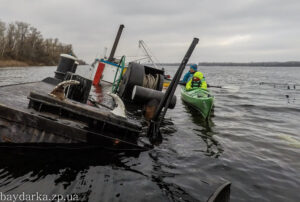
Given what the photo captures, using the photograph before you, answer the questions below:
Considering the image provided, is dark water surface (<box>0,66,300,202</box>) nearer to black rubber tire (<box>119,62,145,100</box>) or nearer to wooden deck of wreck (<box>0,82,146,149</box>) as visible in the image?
wooden deck of wreck (<box>0,82,146,149</box>)

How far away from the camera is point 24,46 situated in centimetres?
6869

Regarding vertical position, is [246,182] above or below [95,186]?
above

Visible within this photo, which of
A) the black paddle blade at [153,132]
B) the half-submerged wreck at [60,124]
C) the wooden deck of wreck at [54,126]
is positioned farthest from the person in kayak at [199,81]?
the wooden deck of wreck at [54,126]

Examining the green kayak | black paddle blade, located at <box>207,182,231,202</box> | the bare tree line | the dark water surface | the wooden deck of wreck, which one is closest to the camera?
black paddle blade, located at <box>207,182,231,202</box>

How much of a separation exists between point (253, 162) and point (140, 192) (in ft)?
11.1

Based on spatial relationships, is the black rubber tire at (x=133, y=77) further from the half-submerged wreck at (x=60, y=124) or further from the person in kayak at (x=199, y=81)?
the person in kayak at (x=199, y=81)

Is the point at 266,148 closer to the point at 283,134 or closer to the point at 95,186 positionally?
the point at 283,134

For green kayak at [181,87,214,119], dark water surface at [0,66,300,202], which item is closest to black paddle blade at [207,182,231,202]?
dark water surface at [0,66,300,202]

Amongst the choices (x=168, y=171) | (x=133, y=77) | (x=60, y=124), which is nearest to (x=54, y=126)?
(x=60, y=124)

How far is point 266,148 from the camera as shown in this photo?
20.6 feet

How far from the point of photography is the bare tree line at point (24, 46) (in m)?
62.2

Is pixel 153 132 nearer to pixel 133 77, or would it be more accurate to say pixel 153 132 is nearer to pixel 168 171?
pixel 168 171

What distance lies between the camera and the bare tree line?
6225 cm

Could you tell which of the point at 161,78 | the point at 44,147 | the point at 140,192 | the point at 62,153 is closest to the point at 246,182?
the point at 140,192
